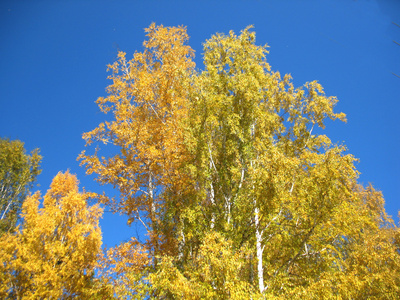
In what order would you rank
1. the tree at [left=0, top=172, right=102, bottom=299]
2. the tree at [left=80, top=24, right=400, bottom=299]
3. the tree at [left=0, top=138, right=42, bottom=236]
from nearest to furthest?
the tree at [left=80, top=24, right=400, bottom=299] → the tree at [left=0, top=172, right=102, bottom=299] → the tree at [left=0, top=138, right=42, bottom=236]

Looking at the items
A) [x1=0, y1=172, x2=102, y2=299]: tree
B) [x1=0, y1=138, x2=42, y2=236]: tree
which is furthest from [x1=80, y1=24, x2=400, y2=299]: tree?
[x1=0, y1=138, x2=42, y2=236]: tree

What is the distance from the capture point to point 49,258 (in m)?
7.13

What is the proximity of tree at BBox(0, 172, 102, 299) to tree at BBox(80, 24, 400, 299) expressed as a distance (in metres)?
1.81

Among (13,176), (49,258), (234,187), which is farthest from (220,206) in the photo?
(13,176)

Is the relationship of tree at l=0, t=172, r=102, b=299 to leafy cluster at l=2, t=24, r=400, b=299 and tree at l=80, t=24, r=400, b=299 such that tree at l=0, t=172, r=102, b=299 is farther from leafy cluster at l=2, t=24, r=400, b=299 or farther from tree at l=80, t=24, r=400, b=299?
tree at l=80, t=24, r=400, b=299

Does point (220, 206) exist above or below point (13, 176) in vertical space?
below

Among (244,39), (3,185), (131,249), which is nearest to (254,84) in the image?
(244,39)

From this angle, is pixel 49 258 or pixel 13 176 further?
pixel 13 176

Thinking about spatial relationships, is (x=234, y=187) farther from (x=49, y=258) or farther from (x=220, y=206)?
(x=49, y=258)

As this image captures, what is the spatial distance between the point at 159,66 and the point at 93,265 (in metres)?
9.87

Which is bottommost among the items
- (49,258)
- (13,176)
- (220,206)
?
(49,258)

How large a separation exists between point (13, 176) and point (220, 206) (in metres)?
18.6

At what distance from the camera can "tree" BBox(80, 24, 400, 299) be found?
5234mm

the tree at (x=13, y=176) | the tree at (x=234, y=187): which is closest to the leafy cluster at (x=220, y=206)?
the tree at (x=234, y=187)
